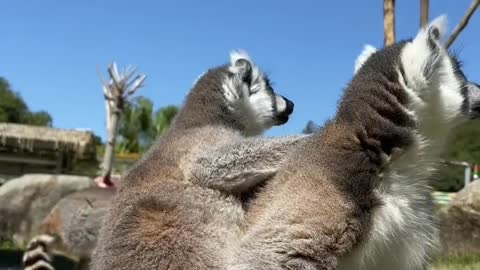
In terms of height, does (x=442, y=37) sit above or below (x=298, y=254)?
above

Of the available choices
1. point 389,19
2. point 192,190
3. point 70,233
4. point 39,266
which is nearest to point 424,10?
point 389,19

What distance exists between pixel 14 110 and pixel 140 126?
41.3 ft

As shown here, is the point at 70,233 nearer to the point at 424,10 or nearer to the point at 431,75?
the point at 424,10

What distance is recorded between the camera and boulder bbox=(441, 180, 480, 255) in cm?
804

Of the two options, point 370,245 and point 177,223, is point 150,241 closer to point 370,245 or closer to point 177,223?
point 177,223

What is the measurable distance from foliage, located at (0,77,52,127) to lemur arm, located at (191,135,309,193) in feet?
115

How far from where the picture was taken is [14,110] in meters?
38.9

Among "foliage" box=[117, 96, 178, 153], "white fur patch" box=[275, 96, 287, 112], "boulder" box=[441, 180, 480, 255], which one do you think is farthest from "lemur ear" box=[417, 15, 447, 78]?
"foliage" box=[117, 96, 178, 153]

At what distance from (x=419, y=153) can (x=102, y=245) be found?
1500 mm

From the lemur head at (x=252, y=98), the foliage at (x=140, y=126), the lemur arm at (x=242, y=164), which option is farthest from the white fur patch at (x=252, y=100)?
the foliage at (x=140, y=126)

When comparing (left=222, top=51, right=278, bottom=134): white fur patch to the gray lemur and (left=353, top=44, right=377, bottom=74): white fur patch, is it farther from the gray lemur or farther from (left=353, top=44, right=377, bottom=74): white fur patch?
(left=353, top=44, right=377, bottom=74): white fur patch

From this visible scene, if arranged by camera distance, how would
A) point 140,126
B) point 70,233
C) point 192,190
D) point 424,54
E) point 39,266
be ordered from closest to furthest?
1. point 424,54
2. point 192,190
3. point 39,266
4. point 70,233
5. point 140,126

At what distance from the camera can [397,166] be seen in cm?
236

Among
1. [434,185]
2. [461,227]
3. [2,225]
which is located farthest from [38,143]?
[434,185]
